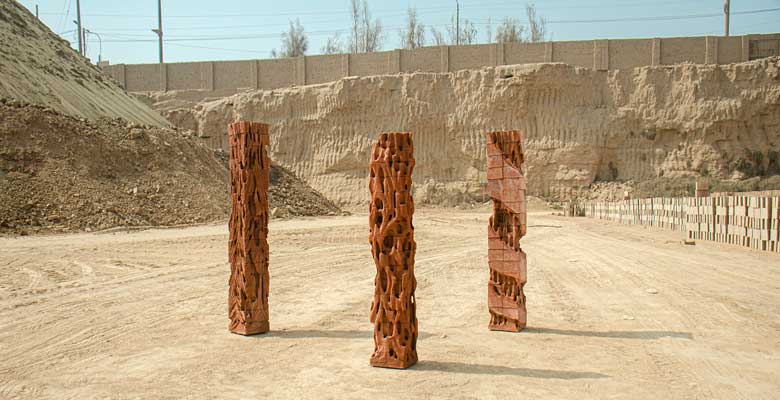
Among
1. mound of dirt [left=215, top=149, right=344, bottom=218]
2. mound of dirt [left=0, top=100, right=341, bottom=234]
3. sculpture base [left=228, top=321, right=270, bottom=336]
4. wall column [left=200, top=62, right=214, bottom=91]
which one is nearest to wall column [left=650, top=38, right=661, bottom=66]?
mound of dirt [left=215, top=149, right=344, bottom=218]

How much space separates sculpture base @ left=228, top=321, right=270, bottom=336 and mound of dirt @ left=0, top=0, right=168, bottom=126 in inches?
723

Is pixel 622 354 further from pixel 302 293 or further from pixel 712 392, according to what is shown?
pixel 302 293

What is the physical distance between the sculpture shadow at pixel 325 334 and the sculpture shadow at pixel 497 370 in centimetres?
98

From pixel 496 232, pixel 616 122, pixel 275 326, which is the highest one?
pixel 616 122

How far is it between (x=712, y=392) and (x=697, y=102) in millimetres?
31880

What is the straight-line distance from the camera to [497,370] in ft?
17.0

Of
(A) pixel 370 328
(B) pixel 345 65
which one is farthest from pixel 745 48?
(A) pixel 370 328

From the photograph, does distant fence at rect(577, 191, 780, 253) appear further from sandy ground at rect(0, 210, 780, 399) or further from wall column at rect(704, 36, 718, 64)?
wall column at rect(704, 36, 718, 64)

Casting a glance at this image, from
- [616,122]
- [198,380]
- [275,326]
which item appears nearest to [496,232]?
[275,326]

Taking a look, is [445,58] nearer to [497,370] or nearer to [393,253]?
[393,253]

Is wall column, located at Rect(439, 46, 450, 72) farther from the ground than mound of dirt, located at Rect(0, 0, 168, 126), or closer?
farther from the ground

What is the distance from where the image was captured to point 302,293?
899cm

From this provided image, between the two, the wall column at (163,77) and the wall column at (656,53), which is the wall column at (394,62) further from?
the wall column at (163,77)

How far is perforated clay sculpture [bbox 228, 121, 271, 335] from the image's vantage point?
21.8 feet
